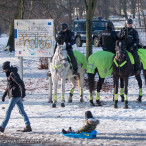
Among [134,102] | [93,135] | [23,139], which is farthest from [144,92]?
[23,139]

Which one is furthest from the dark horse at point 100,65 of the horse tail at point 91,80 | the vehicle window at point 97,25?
the vehicle window at point 97,25

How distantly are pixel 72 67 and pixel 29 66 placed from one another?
9.23m

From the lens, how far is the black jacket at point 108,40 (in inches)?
428

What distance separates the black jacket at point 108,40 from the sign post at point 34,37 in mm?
1741

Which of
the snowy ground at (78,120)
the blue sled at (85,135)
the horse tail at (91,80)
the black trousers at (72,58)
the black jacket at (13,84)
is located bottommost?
the snowy ground at (78,120)

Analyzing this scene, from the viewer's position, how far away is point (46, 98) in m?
12.3

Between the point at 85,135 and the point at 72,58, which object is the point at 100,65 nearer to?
the point at 72,58

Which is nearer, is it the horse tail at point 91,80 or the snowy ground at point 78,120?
the snowy ground at point 78,120

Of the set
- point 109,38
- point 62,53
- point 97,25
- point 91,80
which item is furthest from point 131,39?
point 97,25

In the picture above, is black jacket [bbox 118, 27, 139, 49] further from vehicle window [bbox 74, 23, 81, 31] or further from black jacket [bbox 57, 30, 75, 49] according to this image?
vehicle window [bbox 74, 23, 81, 31]

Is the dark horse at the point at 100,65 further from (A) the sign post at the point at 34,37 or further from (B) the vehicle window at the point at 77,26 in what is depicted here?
(B) the vehicle window at the point at 77,26

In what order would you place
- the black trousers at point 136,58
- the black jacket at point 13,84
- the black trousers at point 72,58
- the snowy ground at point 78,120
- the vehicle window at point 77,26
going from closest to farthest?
the snowy ground at point 78,120, the black jacket at point 13,84, the black trousers at point 136,58, the black trousers at point 72,58, the vehicle window at point 77,26

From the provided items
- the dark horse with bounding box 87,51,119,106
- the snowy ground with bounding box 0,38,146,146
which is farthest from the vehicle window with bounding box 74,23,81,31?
the dark horse with bounding box 87,51,119,106

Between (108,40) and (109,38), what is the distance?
9 centimetres
